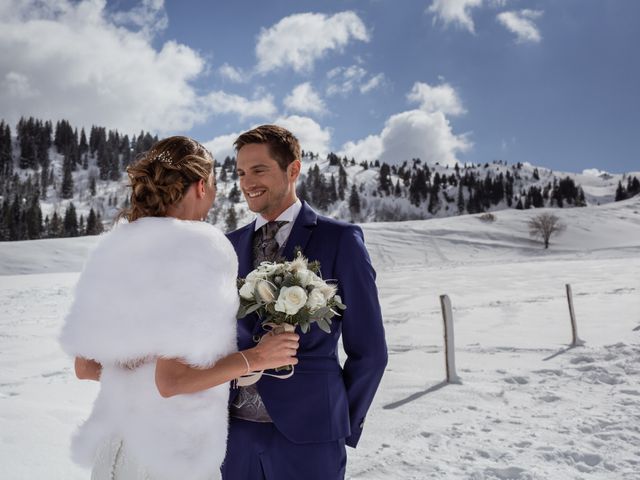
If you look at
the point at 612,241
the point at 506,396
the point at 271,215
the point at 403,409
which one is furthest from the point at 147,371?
the point at 612,241

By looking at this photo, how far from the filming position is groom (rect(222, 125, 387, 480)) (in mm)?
2037

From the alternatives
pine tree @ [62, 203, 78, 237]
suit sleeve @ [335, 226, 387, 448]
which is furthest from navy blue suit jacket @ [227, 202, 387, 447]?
pine tree @ [62, 203, 78, 237]

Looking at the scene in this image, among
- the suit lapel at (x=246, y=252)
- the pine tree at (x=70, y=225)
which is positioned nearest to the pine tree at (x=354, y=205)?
the pine tree at (x=70, y=225)

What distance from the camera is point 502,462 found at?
428 cm

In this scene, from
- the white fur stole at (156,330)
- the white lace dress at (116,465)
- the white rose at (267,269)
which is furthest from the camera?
the white rose at (267,269)

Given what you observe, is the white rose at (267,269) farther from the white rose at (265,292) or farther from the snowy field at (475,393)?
the snowy field at (475,393)

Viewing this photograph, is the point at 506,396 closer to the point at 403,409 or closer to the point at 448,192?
the point at 403,409

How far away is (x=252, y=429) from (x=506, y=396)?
543cm

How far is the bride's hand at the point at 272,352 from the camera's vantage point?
66.9 inches

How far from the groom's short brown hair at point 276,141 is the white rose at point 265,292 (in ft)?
Answer: 2.61

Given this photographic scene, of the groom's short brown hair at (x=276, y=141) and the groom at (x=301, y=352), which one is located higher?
the groom's short brown hair at (x=276, y=141)

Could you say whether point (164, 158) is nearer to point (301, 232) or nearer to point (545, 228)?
point (301, 232)

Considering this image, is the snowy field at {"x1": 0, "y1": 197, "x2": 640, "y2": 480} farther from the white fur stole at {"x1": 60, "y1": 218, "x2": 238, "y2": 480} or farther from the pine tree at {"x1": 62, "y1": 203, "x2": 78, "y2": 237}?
the pine tree at {"x1": 62, "y1": 203, "x2": 78, "y2": 237}

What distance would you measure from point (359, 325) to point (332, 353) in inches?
7.6
